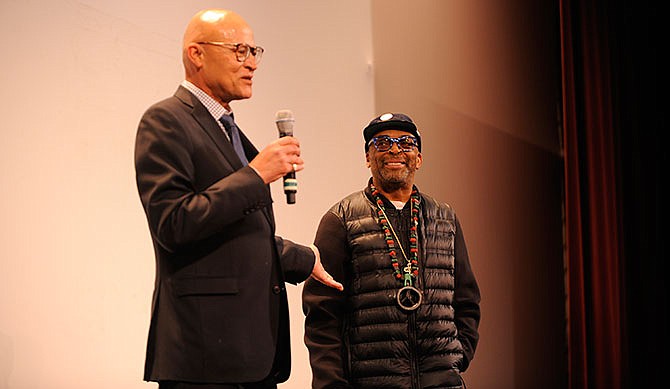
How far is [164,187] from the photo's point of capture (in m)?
1.66

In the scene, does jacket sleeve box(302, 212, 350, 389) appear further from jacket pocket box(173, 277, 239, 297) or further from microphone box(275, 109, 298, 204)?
jacket pocket box(173, 277, 239, 297)

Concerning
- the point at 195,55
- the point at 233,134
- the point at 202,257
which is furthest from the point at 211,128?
the point at 202,257

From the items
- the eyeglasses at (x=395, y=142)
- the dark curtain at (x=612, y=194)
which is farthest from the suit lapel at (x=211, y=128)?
the dark curtain at (x=612, y=194)

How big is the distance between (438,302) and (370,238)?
330 millimetres

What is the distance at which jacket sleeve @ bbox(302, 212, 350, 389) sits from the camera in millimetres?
2713

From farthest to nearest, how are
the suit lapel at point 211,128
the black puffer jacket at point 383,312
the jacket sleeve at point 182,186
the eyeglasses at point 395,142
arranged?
the eyeglasses at point 395,142, the black puffer jacket at point 383,312, the suit lapel at point 211,128, the jacket sleeve at point 182,186

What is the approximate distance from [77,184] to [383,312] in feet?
5.16

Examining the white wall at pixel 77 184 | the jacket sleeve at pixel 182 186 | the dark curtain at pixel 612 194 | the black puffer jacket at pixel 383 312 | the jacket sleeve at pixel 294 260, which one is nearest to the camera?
the jacket sleeve at pixel 182 186

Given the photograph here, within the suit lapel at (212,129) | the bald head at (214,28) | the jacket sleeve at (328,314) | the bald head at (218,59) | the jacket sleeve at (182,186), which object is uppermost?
the bald head at (214,28)

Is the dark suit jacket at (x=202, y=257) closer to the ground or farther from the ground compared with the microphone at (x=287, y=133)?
closer to the ground

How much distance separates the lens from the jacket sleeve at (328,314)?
2713 mm

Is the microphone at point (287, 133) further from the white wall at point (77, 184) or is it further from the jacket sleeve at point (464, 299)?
the white wall at point (77, 184)

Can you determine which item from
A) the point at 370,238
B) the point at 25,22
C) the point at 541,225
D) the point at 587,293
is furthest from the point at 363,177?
the point at 25,22

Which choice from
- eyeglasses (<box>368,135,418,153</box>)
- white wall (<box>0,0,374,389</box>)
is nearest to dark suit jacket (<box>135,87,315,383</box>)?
eyeglasses (<box>368,135,418,153</box>)
